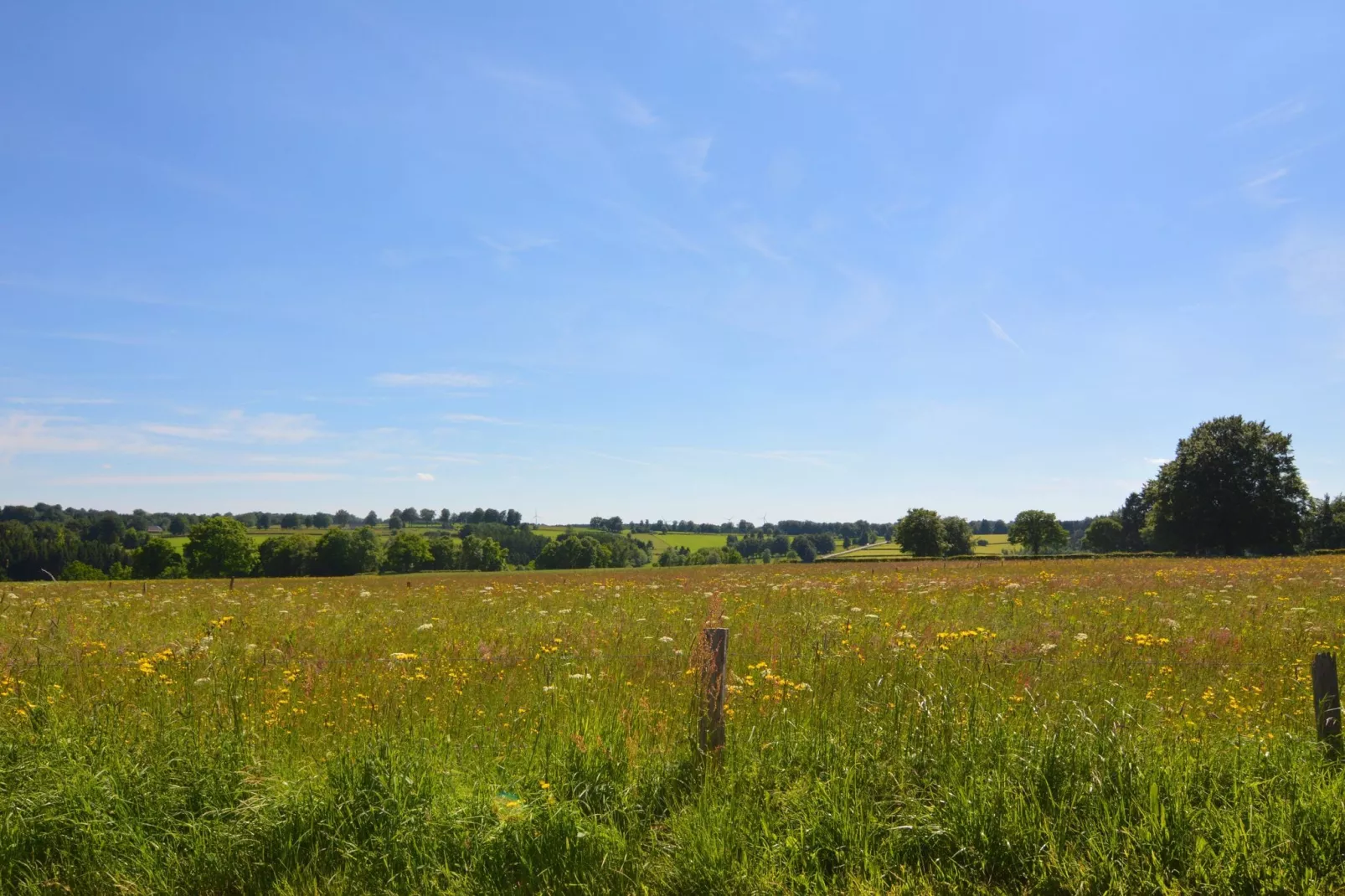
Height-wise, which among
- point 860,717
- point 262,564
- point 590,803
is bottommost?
point 262,564

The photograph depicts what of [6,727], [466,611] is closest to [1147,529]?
[466,611]

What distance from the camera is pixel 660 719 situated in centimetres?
616

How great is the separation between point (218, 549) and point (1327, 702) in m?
101

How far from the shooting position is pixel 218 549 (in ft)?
278

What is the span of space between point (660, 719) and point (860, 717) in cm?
176

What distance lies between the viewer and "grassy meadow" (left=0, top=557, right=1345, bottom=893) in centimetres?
421

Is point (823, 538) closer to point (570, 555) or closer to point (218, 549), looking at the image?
point (570, 555)

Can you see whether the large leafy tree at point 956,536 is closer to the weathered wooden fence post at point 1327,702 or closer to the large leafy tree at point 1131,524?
the large leafy tree at point 1131,524

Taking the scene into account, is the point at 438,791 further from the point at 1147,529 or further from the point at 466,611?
the point at 1147,529

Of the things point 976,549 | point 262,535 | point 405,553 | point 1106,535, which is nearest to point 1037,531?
point 976,549

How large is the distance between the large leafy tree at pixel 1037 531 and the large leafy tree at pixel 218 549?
108 meters

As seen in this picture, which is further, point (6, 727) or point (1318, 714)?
point (6, 727)

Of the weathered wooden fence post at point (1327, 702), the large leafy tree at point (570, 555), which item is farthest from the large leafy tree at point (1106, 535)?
the weathered wooden fence post at point (1327, 702)

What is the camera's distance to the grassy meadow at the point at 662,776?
4207 mm
